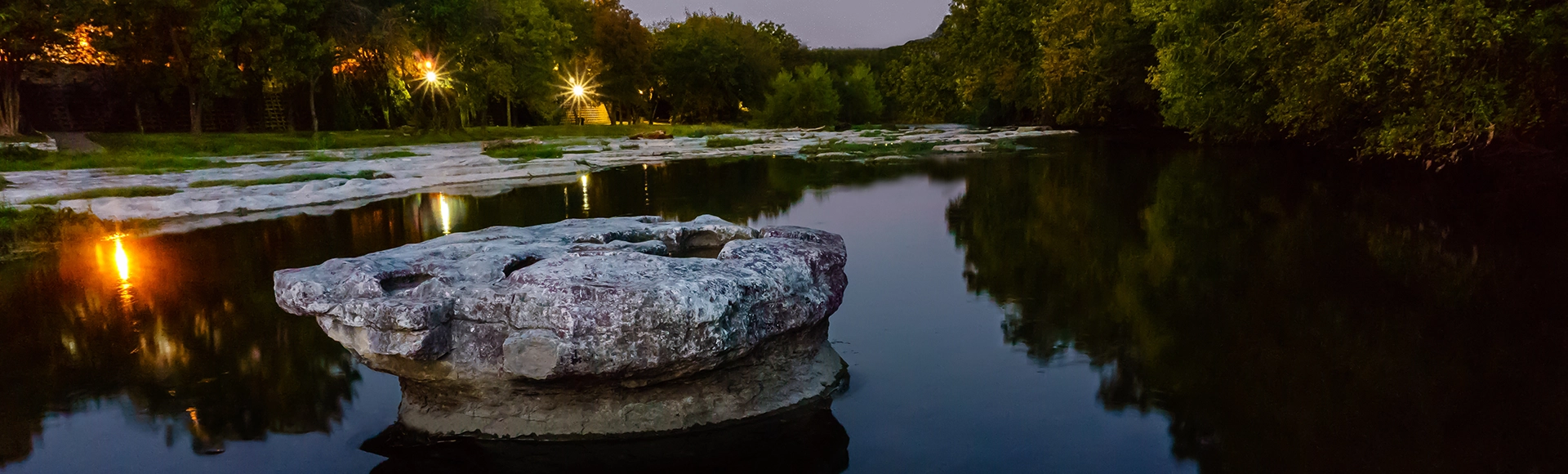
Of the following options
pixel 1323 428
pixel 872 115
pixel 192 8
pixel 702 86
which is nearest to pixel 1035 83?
pixel 702 86

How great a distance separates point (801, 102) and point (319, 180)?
171 feet

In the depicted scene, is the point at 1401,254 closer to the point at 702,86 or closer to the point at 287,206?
the point at 287,206

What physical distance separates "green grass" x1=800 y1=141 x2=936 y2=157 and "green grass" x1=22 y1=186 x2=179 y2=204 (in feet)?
63.5

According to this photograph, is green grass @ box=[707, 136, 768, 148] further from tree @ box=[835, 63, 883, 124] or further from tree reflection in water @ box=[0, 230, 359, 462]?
tree @ box=[835, 63, 883, 124]

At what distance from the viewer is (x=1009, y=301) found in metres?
7.35

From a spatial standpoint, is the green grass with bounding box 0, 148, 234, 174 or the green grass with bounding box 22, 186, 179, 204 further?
the green grass with bounding box 0, 148, 234, 174

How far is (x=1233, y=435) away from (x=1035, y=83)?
39.6 m

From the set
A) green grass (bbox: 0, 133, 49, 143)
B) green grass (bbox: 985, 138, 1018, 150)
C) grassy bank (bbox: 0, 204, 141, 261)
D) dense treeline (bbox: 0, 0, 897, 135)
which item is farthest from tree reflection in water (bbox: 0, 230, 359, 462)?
green grass (bbox: 985, 138, 1018, 150)

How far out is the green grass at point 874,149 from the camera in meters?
29.9

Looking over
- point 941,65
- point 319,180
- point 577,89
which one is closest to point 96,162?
point 319,180

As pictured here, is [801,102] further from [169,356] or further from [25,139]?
[169,356]

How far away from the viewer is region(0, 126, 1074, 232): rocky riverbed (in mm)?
13508

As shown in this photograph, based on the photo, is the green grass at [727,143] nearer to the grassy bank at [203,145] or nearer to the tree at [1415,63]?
the grassy bank at [203,145]

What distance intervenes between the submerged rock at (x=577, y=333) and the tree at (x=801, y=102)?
6207cm
